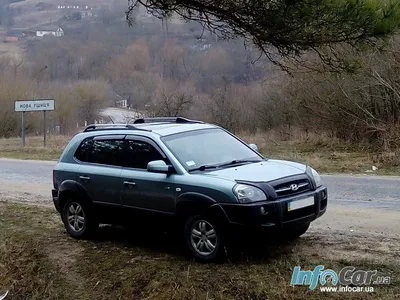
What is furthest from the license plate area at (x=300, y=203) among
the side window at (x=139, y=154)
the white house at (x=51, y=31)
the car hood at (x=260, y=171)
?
the white house at (x=51, y=31)

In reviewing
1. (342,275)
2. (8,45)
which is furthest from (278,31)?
(8,45)

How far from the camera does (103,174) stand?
7.37 m

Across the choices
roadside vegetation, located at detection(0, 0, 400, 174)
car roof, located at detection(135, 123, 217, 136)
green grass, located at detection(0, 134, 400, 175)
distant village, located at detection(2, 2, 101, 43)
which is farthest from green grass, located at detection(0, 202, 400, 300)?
distant village, located at detection(2, 2, 101, 43)

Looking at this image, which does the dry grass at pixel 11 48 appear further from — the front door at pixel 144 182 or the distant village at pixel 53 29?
the front door at pixel 144 182

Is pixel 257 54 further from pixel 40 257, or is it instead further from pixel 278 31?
pixel 40 257

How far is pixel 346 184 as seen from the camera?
508 inches

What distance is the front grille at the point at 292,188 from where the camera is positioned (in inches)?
236

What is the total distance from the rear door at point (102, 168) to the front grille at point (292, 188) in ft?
7.25

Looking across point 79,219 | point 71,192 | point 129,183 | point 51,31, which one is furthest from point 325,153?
point 51,31

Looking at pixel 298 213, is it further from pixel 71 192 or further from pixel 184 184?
pixel 71 192

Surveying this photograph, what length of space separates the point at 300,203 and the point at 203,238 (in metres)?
1.17

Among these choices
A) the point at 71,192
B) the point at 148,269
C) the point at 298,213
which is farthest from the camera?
the point at 71,192

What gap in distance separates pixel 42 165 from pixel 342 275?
604 inches

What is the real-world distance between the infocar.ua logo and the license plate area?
666 millimetres
